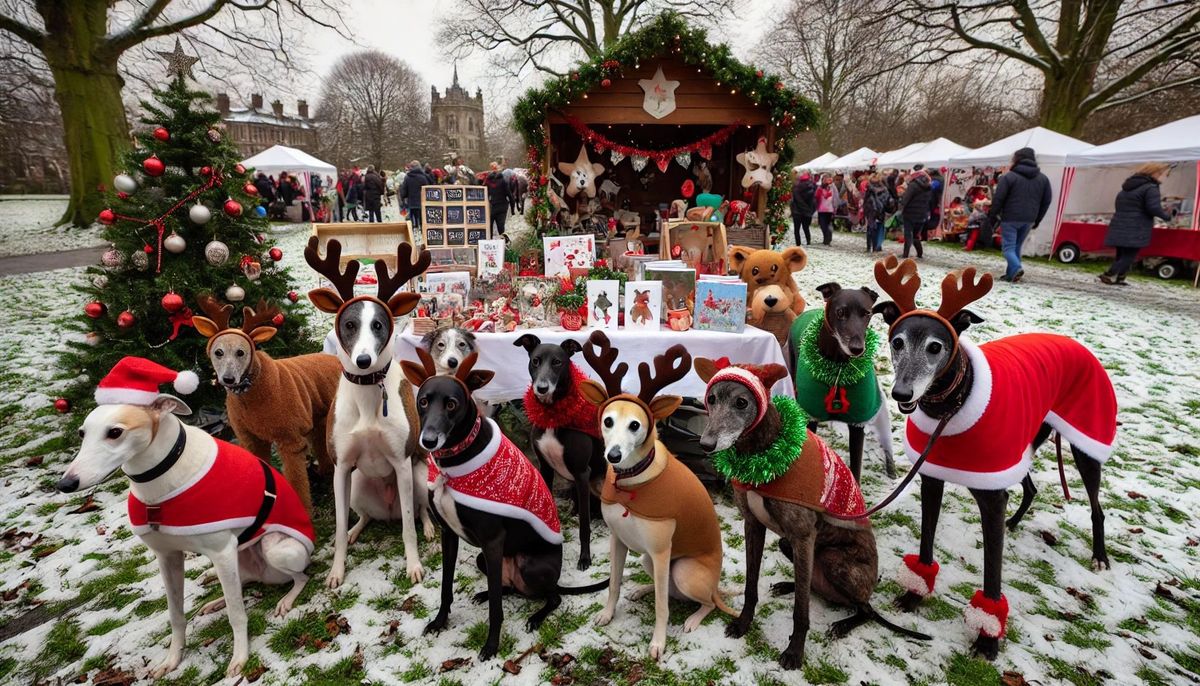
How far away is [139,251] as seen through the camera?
11.9 ft

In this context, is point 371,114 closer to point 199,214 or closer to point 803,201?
point 803,201

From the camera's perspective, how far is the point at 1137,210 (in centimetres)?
826

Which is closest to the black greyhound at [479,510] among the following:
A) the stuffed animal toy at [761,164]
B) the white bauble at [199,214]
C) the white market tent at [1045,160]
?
the white bauble at [199,214]

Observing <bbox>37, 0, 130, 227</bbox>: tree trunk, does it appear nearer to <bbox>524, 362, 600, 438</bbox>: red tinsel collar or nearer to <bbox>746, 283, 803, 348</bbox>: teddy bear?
<bbox>524, 362, 600, 438</bbox>: red tinsel collar

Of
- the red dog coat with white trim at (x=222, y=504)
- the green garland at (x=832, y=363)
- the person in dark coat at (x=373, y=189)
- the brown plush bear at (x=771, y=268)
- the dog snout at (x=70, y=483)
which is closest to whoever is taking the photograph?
the dog snout at (x=70, y=483)

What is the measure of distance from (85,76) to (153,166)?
10.1 m

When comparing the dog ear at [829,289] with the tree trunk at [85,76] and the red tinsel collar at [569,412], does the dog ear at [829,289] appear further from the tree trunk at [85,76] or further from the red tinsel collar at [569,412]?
the tree trunk at [85,76]

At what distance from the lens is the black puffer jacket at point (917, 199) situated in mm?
10578

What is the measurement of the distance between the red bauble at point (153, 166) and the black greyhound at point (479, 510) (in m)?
2.59

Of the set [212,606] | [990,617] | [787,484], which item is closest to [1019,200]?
[990,617]

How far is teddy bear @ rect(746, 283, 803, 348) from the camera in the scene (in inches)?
139

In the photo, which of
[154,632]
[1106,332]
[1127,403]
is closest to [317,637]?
[154,632]

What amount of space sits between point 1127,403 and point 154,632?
7061mm

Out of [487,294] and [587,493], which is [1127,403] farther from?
[487,294]
